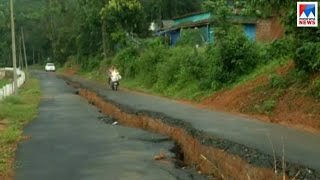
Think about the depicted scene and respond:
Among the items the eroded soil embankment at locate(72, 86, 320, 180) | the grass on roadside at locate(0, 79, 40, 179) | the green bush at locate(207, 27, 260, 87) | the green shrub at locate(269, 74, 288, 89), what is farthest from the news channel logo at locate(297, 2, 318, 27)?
the green bush at locate(207, 27, 260, 87)

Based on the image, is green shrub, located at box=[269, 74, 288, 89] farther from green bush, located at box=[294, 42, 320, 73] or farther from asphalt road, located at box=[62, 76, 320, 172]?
asphalt road, located at box=[62, 76, 320, 172]

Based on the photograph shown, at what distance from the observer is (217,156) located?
12039 mm

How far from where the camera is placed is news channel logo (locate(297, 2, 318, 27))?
1261cm

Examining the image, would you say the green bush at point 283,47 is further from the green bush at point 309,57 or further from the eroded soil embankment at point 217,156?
the eroded soil embankment at point 217,156

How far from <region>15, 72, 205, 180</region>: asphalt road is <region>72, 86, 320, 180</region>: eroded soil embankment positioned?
1.60 feet

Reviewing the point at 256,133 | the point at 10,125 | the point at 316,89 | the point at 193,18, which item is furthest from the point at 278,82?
the point at 193,18

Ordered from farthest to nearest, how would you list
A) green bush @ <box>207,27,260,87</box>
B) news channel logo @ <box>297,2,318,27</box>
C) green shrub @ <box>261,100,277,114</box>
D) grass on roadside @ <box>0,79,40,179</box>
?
green bush @ <box>207,27,260,87</box>
green shrub @ <box>261,100,277,114</box>
news channel logo @ <box>297,2,318,27</box>
grass on roadside @ <box>0,79,40,179</box>

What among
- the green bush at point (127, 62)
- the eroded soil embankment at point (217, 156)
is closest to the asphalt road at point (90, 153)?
the eroded soil embankment at point (217, 156)

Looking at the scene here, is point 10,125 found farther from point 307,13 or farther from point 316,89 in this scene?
point 307,13

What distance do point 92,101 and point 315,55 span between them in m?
15.4

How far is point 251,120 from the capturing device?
663 inches

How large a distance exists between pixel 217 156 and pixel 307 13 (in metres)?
4.03

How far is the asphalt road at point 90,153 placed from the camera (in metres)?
10.7

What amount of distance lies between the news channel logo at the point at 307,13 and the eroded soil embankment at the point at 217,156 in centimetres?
337
